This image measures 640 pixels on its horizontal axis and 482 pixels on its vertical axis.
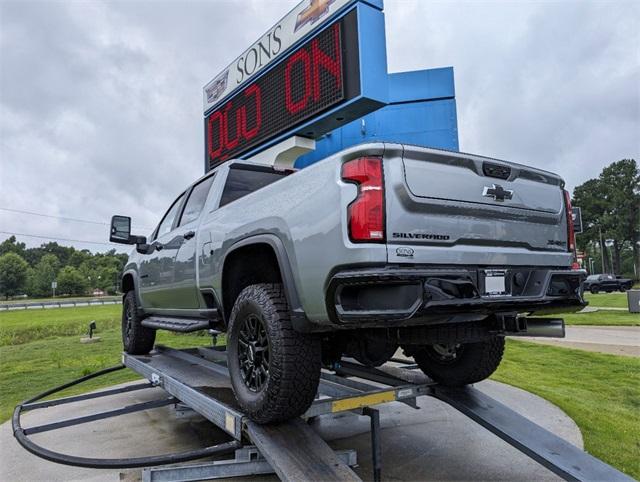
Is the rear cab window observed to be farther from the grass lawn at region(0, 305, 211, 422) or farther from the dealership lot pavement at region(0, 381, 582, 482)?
the grass lawn at region(0, 305, 211, 422)

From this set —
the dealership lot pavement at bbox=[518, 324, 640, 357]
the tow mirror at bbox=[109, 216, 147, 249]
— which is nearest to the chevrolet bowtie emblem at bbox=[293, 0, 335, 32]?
the tow mirror at bbox=[109, 216, 147, 249]

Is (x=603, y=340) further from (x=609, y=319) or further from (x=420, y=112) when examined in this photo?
(x=420, y=112)

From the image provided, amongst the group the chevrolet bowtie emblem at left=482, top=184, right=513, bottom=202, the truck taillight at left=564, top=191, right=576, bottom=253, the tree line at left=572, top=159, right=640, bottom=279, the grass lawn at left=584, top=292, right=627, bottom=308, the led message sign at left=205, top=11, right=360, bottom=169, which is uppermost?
the tree line at left=572, top=159, right=640, bottom=279

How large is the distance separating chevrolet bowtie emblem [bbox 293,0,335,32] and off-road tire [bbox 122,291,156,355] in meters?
4.72

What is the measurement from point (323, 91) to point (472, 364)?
14.7 ft

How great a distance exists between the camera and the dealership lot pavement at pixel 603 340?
806 centimetres

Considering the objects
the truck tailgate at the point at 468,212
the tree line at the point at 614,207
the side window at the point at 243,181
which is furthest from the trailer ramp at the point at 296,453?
the tree line at the point at 614,207

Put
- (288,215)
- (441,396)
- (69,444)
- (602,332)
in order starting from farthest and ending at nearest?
(602,332) < (69,444) < (441,396) < (288,215)

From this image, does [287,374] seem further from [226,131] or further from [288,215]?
[226,131]

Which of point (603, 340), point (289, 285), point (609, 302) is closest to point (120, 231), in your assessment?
point (289, 285)

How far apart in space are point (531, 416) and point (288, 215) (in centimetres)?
344

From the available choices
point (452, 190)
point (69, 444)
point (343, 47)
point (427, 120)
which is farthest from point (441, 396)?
point (427, 120)

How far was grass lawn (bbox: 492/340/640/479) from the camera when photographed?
3602 mm

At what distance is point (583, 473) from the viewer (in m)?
2.51
